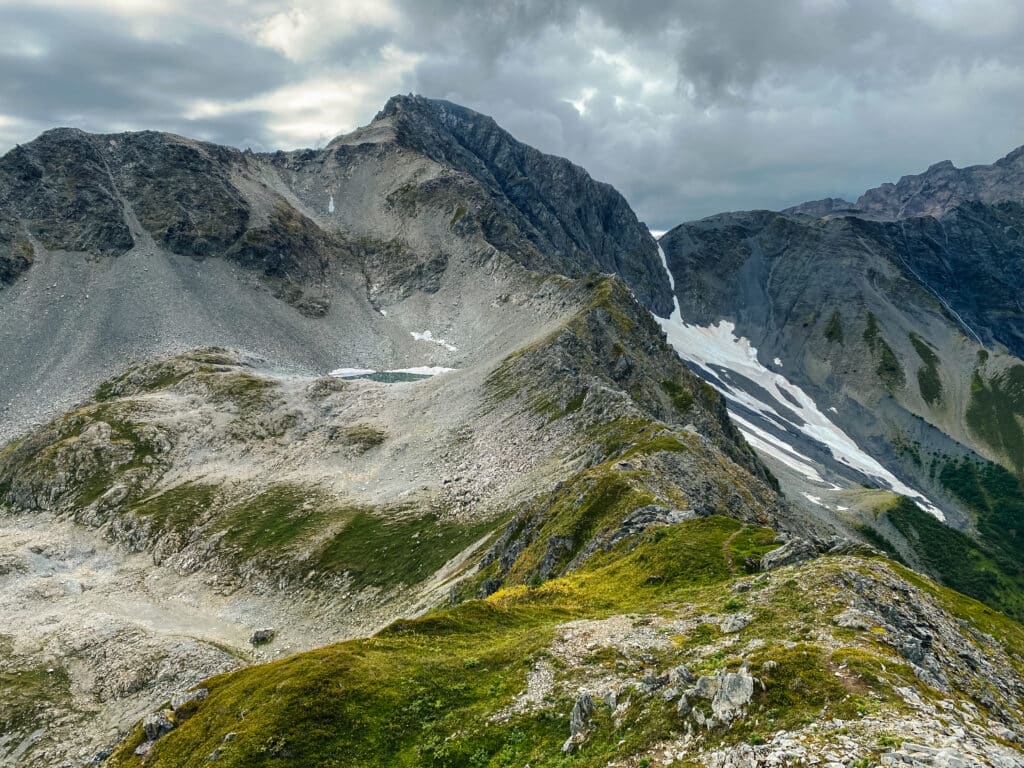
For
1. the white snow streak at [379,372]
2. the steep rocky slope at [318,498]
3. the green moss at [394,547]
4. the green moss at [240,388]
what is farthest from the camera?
the white snow streak at [379,372]

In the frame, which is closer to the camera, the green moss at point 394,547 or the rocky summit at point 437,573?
the rocky summit at point 437,573

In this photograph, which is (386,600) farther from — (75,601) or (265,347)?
(265,347)

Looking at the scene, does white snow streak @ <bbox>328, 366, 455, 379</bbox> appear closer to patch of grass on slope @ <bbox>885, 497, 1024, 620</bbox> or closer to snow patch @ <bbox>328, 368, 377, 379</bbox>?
snow patch @ <bbox>328, 368, 377, 379</bbox>

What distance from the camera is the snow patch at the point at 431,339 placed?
177500mm

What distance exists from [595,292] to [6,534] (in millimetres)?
115333

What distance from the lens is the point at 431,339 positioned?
188 meters

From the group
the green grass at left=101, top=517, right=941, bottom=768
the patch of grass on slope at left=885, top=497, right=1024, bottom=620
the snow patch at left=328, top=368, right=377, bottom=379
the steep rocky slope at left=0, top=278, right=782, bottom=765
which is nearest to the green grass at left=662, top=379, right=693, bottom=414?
the steep rocky slope at left=0, top=278, right=782, bottom=765

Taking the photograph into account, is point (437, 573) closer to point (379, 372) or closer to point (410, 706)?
point (410, 706)

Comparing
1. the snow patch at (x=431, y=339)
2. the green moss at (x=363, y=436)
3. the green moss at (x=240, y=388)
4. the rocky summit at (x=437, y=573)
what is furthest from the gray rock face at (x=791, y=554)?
the snow patch at (x=431, y=339)

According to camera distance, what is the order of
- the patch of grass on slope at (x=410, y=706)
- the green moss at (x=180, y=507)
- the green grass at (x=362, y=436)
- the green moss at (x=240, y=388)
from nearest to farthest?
the patch of grass on slope at (x=410, y=706) < the green moss at (x=180, y=507) < the green grass at (x=362, y=436) < the green moss at (x=240, y=388)

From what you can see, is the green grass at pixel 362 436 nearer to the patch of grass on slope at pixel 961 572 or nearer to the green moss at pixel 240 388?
the green moss at pixel 240 388

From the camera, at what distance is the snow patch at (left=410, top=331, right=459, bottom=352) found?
178 m

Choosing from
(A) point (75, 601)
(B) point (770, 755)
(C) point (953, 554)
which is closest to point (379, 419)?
(A) point (75, 601)

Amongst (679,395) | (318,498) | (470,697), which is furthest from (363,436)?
(470,697)
